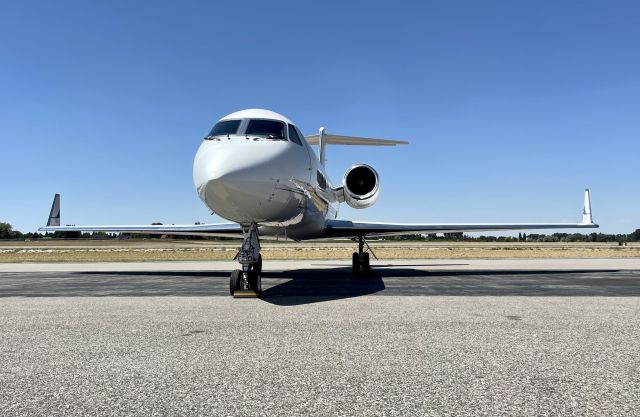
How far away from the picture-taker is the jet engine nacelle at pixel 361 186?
14883 millimetres

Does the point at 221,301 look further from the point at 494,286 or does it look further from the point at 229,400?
the point at 494,286

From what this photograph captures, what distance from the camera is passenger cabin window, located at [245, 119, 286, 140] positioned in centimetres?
870

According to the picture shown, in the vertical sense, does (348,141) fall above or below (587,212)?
above

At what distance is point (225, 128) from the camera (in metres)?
8.88

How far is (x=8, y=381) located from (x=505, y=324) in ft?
17.6

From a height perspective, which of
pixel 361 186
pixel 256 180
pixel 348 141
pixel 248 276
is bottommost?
pixel 248 276

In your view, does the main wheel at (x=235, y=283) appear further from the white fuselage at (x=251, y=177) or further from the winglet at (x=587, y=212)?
the winglet at (x=587, y=212)

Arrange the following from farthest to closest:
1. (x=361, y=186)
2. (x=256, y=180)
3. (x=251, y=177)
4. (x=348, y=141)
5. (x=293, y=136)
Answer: (x=348, y=141)
(x=361, y=186)
(x=293, y=136)
(x=256, y=180)
(x=251, y=177)

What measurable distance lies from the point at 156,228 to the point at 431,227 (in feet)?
30.7

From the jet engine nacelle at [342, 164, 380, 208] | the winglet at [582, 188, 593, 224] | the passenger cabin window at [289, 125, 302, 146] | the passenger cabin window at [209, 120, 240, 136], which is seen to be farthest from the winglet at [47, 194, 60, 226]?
the winglet at [582, 188, 593, 224]

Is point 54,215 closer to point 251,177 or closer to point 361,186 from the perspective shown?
point 361,186

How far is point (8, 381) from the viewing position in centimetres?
356

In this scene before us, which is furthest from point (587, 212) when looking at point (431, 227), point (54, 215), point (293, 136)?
point (54, 215)

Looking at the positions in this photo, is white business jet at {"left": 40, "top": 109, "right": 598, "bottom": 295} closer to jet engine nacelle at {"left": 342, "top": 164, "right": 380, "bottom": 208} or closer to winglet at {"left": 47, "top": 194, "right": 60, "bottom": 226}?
jet engine nacelle at {"left": 342, "top": 164, "right": 380, "bottom": 208}
